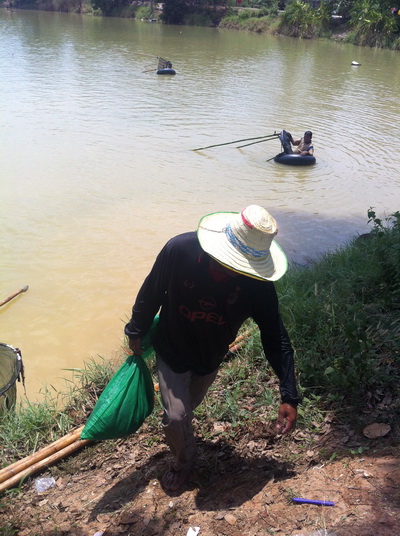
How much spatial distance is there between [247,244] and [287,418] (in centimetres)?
89

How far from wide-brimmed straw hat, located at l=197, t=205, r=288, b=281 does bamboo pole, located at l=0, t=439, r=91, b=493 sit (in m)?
1.61

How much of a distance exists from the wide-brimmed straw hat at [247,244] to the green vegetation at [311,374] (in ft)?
3.47

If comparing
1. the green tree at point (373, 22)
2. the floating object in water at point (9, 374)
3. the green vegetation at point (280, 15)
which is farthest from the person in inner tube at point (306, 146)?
the green tree at point (373, 22)

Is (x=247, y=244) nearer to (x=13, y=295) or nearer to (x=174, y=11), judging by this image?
(x=13, y=295)

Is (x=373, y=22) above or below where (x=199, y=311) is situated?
above

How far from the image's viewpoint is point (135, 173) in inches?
375

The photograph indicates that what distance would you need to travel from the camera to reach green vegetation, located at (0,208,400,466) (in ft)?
9.83

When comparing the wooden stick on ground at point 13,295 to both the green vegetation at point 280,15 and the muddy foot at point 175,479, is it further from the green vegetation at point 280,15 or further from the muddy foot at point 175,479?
the green vegetation at point 280,15

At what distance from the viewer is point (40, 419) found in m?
3.22

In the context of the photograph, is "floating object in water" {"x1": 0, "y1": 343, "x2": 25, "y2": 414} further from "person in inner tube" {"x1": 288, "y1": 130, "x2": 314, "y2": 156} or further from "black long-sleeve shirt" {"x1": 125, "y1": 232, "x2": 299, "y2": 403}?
"person in inner tube" {"x1": 288, "y1": 130, "x2": 314, "y2": 156}

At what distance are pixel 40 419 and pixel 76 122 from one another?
1091 centimetres

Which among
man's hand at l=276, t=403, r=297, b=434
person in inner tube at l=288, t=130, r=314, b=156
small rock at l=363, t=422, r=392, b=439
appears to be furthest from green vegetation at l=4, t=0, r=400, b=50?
man's hand at l=276, t=403, r=297, b=434

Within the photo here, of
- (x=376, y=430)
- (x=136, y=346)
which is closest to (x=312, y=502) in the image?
(x=376, y=430)

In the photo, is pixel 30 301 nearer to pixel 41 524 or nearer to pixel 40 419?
pixel 40 419
